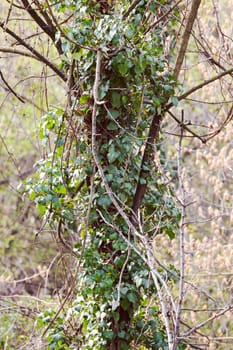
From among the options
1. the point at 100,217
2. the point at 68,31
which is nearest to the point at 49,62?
the point at 68,31

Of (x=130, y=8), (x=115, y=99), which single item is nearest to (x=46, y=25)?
(x=130, y=8)

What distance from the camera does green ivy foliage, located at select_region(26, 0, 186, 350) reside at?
3.20 meters

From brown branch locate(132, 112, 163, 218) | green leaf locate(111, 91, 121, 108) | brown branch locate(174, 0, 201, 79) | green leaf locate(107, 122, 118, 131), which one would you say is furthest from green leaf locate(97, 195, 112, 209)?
brown branch locate(174, 0, 201, 79)

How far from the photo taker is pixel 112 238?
332 cm

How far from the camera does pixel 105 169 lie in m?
3.36

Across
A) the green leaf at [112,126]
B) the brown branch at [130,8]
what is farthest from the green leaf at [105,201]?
the brown branch at [130,8]

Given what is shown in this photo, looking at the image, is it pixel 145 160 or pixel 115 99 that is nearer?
pixel 115 99

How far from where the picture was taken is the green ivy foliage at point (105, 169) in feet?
10.5

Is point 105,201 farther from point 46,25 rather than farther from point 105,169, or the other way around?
point 46,25

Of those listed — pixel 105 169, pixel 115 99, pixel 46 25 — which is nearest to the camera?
pixel 115 99

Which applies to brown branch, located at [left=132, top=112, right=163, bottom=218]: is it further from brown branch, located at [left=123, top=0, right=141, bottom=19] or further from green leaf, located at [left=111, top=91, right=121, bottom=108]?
brown branch, located at [left=123, top=0, right=141, bottom=19]

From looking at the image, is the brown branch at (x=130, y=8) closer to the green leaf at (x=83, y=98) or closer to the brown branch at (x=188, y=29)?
the brown branch at (x=188, y=29)

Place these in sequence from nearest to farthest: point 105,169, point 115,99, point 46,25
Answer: point 115,99, point 105,169, point 46,25

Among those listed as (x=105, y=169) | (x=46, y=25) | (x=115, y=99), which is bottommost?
(x=105, y=169)
